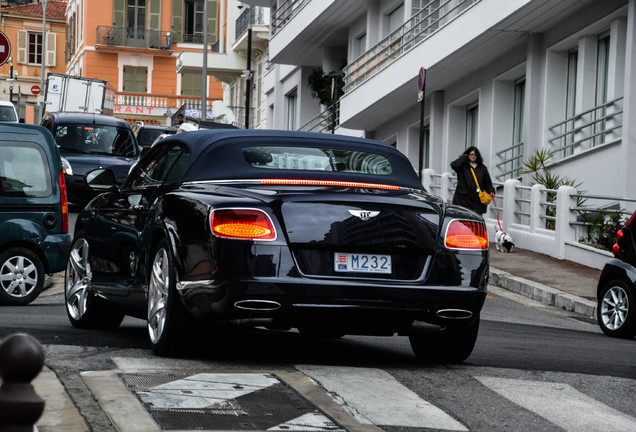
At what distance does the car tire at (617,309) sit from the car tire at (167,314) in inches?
216

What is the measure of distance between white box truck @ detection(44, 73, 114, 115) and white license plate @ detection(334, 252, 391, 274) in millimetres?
35979

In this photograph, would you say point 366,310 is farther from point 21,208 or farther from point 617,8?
point 617,8

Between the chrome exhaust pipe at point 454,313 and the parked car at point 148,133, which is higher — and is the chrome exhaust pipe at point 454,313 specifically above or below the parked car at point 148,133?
Answer: below

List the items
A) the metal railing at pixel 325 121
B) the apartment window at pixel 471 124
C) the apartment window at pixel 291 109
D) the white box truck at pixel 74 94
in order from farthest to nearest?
1. the apartment window at pixel 291 109
2. the white box truck at pixel 74 94
3. the metal railing at pixel 325 121
4. the apartment window at pixel 471 124

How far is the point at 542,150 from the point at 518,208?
168 cm

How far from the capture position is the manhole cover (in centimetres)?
530

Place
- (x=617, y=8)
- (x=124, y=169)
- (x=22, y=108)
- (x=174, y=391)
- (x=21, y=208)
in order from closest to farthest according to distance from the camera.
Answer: (x=174, y=391)
(x=21, y=208)
(x=617, y=8)
(x=124, y=169)
(x=22, y=108)

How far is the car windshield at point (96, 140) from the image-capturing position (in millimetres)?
26719

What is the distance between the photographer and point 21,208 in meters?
12.0

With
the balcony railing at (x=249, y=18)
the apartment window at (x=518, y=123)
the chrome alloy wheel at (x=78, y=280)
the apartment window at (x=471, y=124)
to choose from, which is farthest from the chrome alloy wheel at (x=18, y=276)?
the balcony railing at (x=249, y=18)

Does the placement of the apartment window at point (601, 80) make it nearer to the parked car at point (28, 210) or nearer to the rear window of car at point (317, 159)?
the parked car at point (28, 210)

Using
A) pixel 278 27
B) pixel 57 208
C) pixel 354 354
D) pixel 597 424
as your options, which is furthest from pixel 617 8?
pixel 278 27

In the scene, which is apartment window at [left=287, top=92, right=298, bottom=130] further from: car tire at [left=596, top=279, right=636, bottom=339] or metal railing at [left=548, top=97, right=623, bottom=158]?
car tire at [left=596, top=279, right=636, bottom=339]

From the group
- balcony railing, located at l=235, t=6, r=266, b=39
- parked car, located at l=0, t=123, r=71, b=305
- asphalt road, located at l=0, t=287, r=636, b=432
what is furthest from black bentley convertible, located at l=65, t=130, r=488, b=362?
balcony railing, located at l=235, t=6, r=266, b=39
